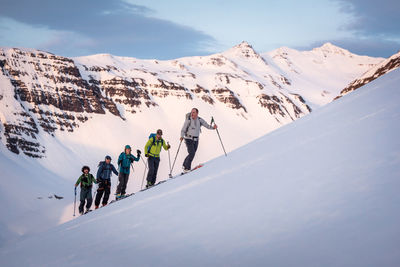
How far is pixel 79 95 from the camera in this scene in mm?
152875

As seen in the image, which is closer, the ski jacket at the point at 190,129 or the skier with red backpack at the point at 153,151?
the ski jacket at the point at 190,129

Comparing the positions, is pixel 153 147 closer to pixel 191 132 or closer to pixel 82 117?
pixel 191 132

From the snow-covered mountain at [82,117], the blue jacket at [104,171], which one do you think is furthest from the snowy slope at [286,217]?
the snow-covered mountain at [82,117]

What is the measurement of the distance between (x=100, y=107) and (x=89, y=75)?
1072 inches

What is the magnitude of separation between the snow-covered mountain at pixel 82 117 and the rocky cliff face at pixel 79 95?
16.1 inches

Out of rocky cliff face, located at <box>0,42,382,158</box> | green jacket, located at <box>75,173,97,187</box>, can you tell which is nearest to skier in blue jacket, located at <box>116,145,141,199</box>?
green jacket, located at <box>75,173,97,187</box>

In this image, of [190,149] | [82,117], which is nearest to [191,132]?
[190,149]

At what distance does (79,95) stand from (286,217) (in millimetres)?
160301

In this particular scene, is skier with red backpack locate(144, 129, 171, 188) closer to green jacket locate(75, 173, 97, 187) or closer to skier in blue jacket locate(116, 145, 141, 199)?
skier in blue jacket locate(116, 145, 141, 199)

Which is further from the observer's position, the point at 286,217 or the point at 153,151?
the point at 153,151

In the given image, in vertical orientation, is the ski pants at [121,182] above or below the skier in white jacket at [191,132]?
below

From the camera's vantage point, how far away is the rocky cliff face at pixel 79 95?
414ft

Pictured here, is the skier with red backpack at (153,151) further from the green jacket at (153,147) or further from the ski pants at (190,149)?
the ski pants at (190,149)

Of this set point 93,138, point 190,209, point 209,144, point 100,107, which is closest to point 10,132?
point 93,138
